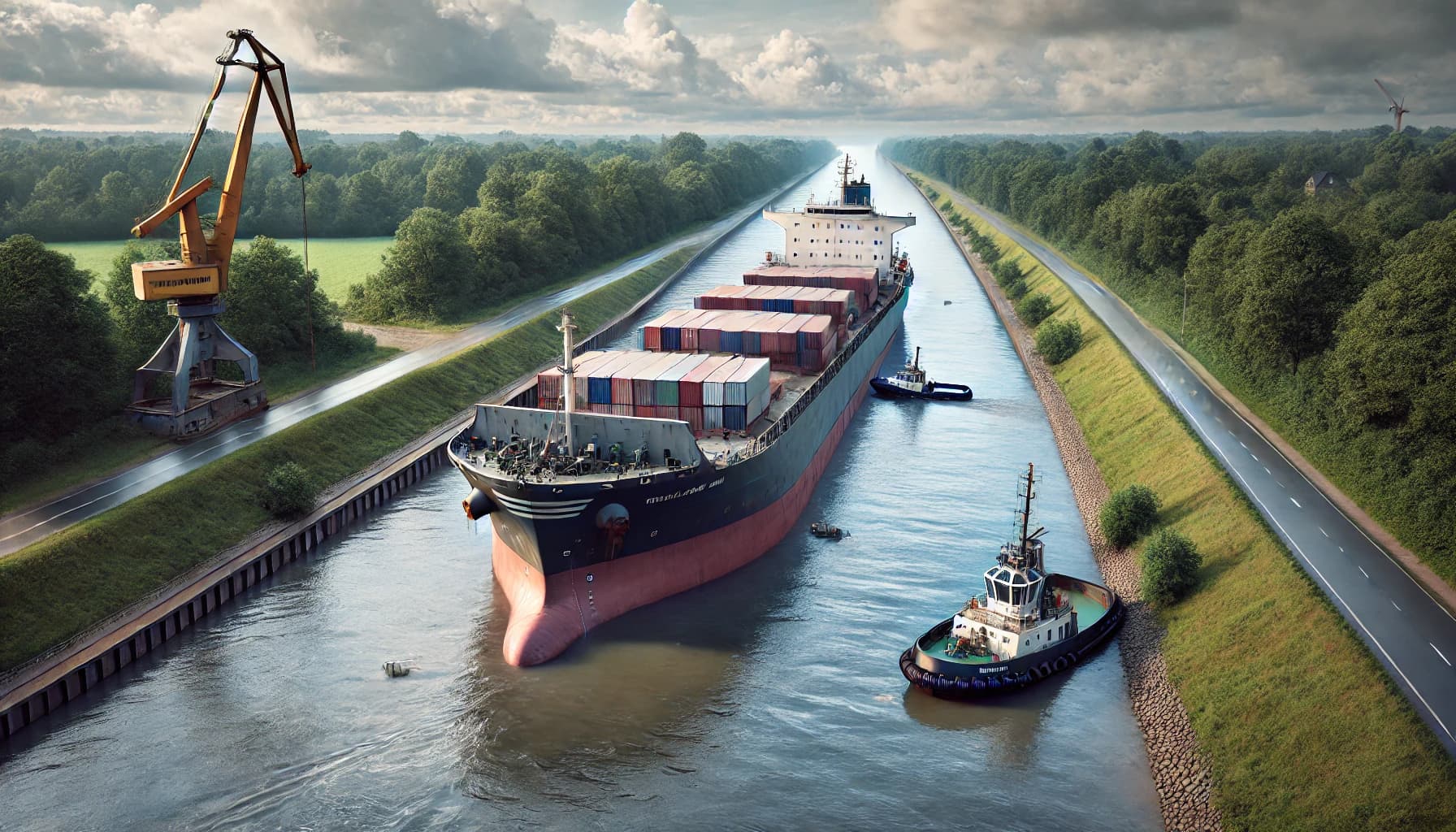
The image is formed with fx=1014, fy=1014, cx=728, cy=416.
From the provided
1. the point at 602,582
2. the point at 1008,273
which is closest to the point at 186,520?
the point at 602,582

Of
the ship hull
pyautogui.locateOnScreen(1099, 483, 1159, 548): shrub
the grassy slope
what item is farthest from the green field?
the grassy slope

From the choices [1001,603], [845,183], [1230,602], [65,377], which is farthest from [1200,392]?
[65,377]

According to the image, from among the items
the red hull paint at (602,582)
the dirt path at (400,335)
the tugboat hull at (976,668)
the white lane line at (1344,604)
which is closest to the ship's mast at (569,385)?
the red hull paint at (602,582)

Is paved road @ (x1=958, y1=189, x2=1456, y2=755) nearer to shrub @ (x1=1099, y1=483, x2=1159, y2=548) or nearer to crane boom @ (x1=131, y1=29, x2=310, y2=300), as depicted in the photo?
shrub @ (x1=1099, y1=483, x2=1159, y2=548)

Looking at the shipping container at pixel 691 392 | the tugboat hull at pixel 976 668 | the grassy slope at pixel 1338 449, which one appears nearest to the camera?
the tugboat hull at pixel 976 668

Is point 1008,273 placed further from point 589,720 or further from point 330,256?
point 589,720

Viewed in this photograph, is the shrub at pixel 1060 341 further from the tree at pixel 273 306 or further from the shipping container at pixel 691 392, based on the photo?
the tree at pixel 273 306
